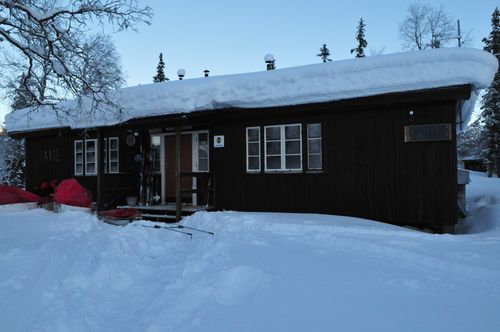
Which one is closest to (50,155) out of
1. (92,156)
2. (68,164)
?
(68,164)

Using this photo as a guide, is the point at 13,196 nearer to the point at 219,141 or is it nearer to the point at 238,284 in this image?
the point at 219,141

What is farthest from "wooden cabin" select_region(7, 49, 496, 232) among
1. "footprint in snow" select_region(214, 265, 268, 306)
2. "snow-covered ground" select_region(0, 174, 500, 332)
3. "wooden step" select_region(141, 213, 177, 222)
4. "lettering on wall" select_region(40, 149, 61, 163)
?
"footprint in snow" select_region(214, 265, 268, 306)

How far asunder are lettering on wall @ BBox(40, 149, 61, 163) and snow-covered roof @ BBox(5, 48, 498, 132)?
3.40 meters

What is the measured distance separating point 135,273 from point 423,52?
7.09 metres

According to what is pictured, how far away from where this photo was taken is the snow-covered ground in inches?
144

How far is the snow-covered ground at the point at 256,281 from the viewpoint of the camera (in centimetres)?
366

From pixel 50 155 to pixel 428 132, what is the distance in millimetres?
13033

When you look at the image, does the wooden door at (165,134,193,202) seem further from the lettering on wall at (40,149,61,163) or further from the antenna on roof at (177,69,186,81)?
the lettering on wall at (40,149,61,163)

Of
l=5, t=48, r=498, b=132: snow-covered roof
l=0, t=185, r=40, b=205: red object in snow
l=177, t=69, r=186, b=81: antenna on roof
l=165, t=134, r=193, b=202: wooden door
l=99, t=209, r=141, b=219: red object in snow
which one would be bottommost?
l=99, t=209, r=141, b=219: red object in snow

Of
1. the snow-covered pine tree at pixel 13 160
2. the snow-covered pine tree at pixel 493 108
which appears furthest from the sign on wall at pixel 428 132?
the snow-covered pine tree at pixel 13 160

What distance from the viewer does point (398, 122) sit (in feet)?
28.5

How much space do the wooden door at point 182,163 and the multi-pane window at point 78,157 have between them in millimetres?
3630

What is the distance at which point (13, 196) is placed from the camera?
12.2 metres

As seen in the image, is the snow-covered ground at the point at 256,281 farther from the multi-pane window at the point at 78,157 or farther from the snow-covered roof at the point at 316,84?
the multi-pane window at the point at 78,157
